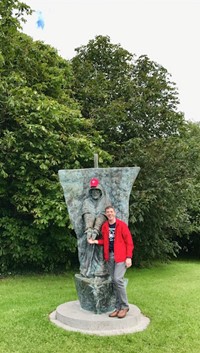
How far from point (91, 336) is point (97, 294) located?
2.49 feet

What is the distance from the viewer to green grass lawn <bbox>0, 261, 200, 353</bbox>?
4906mm

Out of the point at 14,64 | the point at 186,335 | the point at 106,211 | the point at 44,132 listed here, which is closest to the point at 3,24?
the point at 14,64

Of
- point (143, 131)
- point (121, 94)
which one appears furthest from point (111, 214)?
point (121, 94)

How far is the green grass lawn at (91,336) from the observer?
491 cm

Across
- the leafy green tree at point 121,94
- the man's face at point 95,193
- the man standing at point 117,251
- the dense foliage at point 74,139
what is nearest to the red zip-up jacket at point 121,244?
the man standing at point 117,251

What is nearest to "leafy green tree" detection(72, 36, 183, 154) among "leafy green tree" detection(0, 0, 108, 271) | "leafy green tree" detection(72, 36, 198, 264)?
"leafy green tree" detection(72, 36, 198, 264)

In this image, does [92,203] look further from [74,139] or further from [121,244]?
[74,139]

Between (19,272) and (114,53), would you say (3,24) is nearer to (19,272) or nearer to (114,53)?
(114,53)

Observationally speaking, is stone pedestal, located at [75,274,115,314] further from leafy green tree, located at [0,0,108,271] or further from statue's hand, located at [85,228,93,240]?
leafy green tree, located at [0,0,108,271]

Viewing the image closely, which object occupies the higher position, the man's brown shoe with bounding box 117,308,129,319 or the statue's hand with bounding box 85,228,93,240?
the statue's hand with bounding box 85,228,93,240

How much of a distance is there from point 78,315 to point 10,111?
18.3 ft

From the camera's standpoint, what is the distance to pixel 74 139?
9.56 meters

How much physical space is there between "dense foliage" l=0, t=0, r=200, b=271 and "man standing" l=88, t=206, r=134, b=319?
11.0 feet

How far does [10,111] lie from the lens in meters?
9.44
